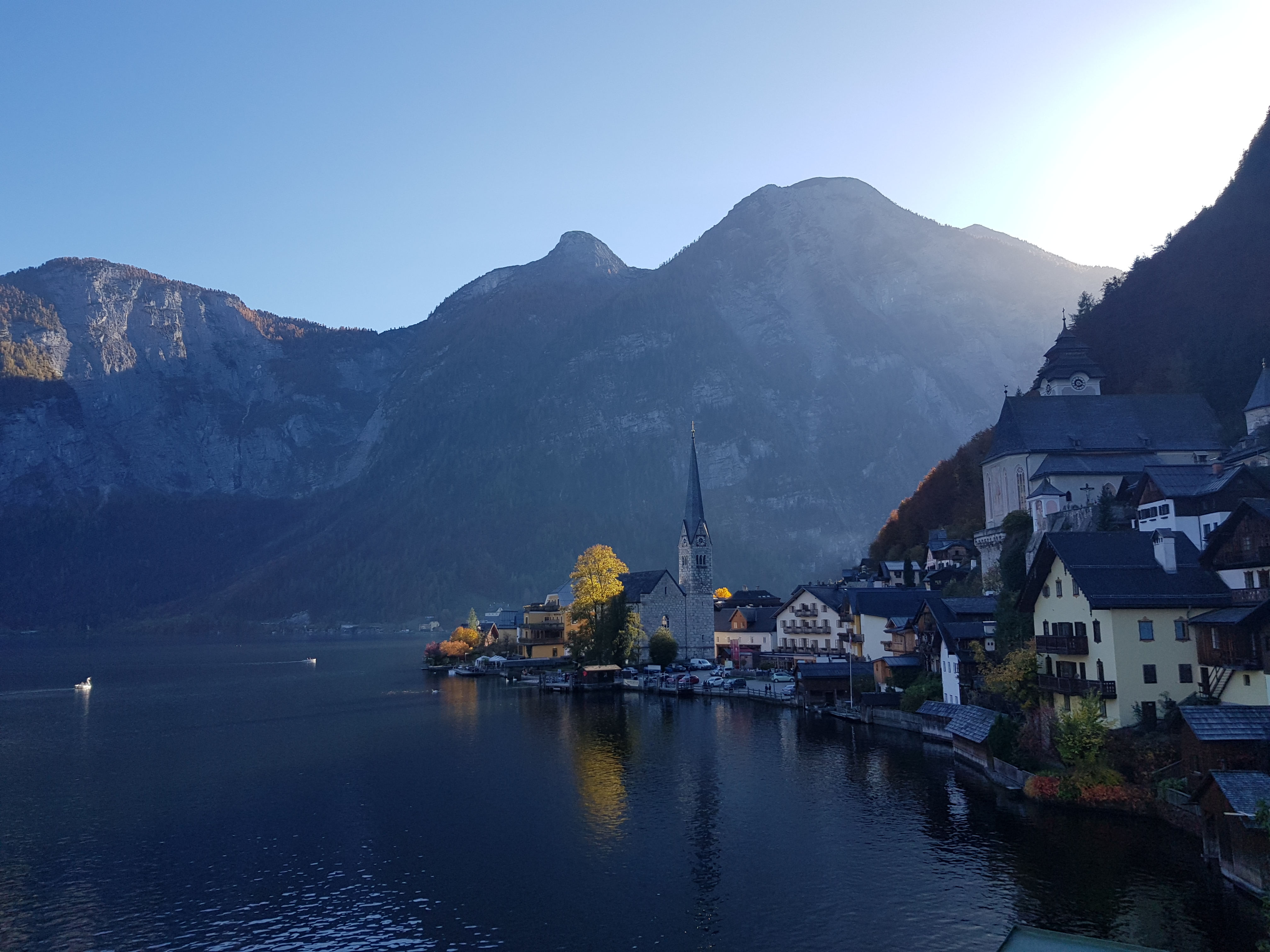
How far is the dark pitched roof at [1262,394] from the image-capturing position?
66375 mm

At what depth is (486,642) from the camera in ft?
500

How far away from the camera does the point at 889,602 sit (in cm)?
8481

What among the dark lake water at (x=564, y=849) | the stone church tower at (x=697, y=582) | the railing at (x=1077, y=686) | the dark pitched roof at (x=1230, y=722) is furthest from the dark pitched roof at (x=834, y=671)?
the dark pitched roof at (x=1230, y=722)

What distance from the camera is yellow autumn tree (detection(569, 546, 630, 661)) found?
113m

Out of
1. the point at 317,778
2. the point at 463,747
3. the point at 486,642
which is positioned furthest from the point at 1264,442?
the point at 486,642

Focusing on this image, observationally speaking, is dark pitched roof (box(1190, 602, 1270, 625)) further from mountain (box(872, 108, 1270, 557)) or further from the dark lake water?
mountain (box(872, 108, 1270, 557))

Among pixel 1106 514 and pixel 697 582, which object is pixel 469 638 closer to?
pixel 697 582

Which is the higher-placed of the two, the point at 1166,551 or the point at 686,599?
the point at 1166,551

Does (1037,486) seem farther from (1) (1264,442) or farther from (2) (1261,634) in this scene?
(2) (1261,634)

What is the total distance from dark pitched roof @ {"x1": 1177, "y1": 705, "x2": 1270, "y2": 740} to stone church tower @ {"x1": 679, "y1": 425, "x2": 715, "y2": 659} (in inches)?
3426

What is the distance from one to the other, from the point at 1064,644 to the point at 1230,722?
11.2 meters

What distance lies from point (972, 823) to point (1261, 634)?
48.7 ft

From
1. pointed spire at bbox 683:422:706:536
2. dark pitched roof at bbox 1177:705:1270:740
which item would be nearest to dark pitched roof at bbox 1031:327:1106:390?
pointed spire at bbox 683:422:706:536

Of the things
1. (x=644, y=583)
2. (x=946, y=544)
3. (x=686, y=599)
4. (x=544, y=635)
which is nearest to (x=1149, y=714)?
(x=946, y=544)
